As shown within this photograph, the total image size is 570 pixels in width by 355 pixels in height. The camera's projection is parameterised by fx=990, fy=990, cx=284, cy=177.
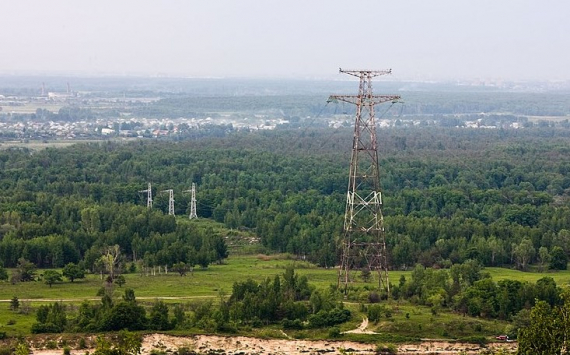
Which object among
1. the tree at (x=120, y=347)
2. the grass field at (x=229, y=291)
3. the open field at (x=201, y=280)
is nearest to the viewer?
the tree at (x=120, y=347)

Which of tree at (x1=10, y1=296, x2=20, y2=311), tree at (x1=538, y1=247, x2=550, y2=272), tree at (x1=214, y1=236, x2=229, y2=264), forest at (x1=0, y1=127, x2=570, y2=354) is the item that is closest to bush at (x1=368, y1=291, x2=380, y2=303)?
forest at (x1=0, y1=127, x2=570, y2=354)

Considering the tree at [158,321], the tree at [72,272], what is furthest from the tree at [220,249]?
the tree at [158,321]

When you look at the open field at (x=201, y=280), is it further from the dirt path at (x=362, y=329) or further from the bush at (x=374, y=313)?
the dirt path at (x=362, y=329)

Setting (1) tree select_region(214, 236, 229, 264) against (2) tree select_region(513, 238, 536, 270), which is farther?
(1) tree select_region(214, 236, 229, 264)

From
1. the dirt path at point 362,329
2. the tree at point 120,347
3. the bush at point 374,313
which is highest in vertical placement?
the tree at point 120,347

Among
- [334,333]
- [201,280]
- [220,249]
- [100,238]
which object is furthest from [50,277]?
[334,333]

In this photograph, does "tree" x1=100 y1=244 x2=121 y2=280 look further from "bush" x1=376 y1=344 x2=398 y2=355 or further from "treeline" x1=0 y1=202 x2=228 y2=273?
"bush" x1=376 y1=344 x2=398 y2=355

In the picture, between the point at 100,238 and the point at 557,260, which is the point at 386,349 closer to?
the point at 557,260

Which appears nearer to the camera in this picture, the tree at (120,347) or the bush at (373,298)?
the tree at (120,347)

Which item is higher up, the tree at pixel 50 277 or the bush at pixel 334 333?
the bush at pixel 334 333
